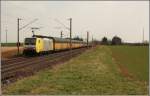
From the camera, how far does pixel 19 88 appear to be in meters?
13.3

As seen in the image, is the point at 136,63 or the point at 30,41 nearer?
the point at 136,63

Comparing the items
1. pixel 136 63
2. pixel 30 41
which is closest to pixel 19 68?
pixel 136 63

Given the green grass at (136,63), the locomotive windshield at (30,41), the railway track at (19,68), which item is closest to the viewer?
the railway track at (19,68)

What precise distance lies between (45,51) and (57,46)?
11.3 meters

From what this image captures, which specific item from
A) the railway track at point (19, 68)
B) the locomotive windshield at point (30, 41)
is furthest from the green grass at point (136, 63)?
the locomotive windshield at point (30, 41)

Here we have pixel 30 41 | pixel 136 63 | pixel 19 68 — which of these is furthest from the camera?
pixel 30 41

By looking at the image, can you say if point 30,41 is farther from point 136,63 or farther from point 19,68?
point 19,68

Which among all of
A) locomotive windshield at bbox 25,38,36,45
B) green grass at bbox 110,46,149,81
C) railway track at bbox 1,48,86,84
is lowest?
green grass at bbox 110,46,149,81

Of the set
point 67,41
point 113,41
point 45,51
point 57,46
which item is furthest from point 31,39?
point 113,41

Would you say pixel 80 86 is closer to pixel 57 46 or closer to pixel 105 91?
pixel 105 91

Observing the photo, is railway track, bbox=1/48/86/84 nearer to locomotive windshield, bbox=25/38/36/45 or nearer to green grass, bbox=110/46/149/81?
green grass, bbox=110/46/149/81

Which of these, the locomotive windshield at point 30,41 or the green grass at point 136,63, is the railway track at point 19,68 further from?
the locomotive windshield at point 30,41

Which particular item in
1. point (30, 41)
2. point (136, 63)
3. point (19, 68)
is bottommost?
point (136, 63)

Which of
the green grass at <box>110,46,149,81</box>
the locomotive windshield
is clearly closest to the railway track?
the green grass at <box>110,46,149,81</box>
